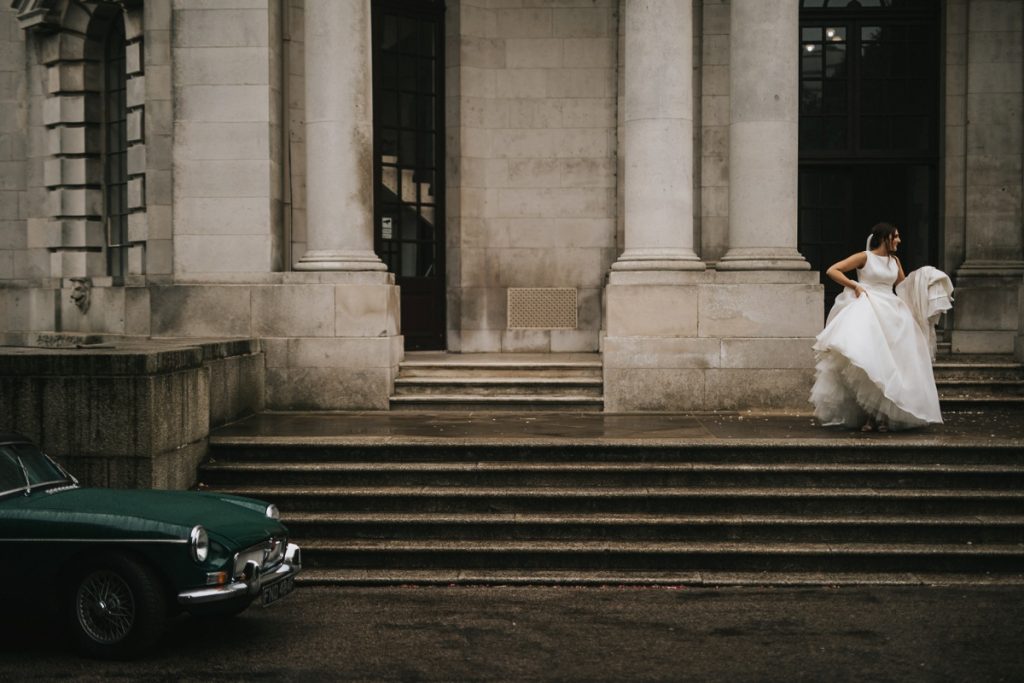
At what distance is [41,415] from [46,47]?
31.7 ft

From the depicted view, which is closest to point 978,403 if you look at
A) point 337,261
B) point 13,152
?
point 337,261

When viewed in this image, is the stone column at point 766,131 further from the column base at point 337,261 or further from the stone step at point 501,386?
the column base at point 337,261

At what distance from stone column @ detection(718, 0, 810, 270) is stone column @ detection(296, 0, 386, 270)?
4.80 metres

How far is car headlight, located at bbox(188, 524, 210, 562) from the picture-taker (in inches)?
290

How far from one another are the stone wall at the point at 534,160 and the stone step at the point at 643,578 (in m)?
8.66

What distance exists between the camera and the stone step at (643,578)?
9438 mm

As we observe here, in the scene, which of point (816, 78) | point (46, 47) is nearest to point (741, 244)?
point (816, 78)

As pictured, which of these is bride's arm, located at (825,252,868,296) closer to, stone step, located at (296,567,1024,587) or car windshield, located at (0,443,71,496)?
stone step, located at (296,567,1024,587)

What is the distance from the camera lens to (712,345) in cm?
1443

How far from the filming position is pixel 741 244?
1483 centimetres

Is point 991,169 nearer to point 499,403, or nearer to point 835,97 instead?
point 835,97

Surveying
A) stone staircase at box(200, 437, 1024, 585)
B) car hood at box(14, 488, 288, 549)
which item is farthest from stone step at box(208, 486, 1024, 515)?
car hood at box(14, 488, 288, 549)

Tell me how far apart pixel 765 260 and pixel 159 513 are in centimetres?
921

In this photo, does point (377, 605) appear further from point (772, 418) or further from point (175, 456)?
point (772, 418)
